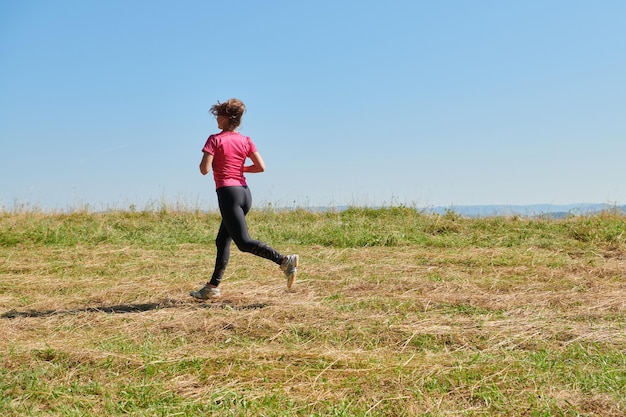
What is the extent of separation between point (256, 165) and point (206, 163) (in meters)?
0.61

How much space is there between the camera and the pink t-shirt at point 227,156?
600cm

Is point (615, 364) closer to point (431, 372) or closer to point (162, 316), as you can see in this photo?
point (431, 372)

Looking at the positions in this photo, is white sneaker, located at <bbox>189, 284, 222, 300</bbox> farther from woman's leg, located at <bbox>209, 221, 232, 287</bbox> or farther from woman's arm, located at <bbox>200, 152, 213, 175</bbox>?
woman's arm, located at <bbox>200, 152, 213, 175</bbox>

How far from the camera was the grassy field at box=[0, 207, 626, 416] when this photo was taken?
11.6 feet

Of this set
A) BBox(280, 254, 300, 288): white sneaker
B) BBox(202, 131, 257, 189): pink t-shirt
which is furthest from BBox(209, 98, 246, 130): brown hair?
BBox(280, 254, 300, 288): white sneaker

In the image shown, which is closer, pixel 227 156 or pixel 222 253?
pixel 227 156

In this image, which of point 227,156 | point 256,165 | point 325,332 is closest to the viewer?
point 325,332

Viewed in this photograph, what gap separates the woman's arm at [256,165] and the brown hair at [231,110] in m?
0.37

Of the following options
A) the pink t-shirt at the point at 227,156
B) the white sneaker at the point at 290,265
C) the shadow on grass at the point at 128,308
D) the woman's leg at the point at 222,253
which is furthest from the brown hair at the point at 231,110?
the shadow on grass at the point at 128,308

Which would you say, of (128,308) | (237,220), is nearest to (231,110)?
(237,220)

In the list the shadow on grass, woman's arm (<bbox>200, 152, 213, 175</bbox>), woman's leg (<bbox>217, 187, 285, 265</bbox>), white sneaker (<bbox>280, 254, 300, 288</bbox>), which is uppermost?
woman's arm (<bbox>200, 152, 213, 175</bbox>)

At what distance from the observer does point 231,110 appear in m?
6.14

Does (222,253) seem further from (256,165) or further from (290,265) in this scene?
(256,165)

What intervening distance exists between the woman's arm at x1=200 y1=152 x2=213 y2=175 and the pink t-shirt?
0.14ft
